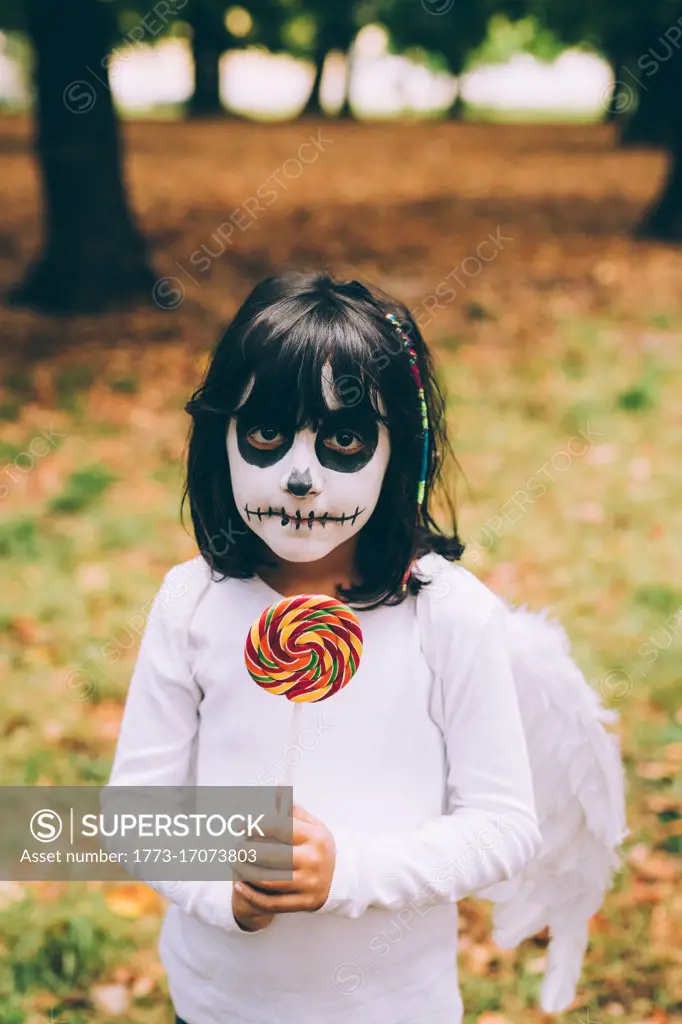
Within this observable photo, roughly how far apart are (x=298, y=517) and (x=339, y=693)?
28cm

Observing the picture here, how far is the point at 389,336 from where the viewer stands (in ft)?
5.45

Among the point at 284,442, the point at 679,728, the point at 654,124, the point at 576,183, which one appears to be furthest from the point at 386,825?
the point at 654,124

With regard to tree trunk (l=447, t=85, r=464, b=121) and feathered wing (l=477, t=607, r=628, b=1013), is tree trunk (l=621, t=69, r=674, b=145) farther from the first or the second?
feathered wing (l=477, t=607, r=628, b=1013)

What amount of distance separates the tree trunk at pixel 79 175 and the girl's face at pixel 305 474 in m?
7.60

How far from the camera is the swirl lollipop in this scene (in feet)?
5.07

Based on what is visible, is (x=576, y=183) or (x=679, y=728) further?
(x=576, y=183)

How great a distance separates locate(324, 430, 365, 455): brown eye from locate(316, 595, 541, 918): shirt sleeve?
1.03ft

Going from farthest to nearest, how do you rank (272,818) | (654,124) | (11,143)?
(654,124) < (11,143) < (272,818)

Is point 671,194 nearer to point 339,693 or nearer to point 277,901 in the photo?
point 339,693

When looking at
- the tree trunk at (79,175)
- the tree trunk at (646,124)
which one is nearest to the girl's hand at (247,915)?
the tree trunk at (79,175)

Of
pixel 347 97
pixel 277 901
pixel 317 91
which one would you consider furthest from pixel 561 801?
pixel 347 97

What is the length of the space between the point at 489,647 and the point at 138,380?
6227 mm

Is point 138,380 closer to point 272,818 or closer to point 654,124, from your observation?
point 272,818

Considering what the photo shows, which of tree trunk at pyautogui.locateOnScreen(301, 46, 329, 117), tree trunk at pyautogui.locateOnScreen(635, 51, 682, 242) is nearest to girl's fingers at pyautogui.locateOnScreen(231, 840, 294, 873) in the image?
tree trunk at pyautogui.locateOnScreen(635, 51, 682, 242)
